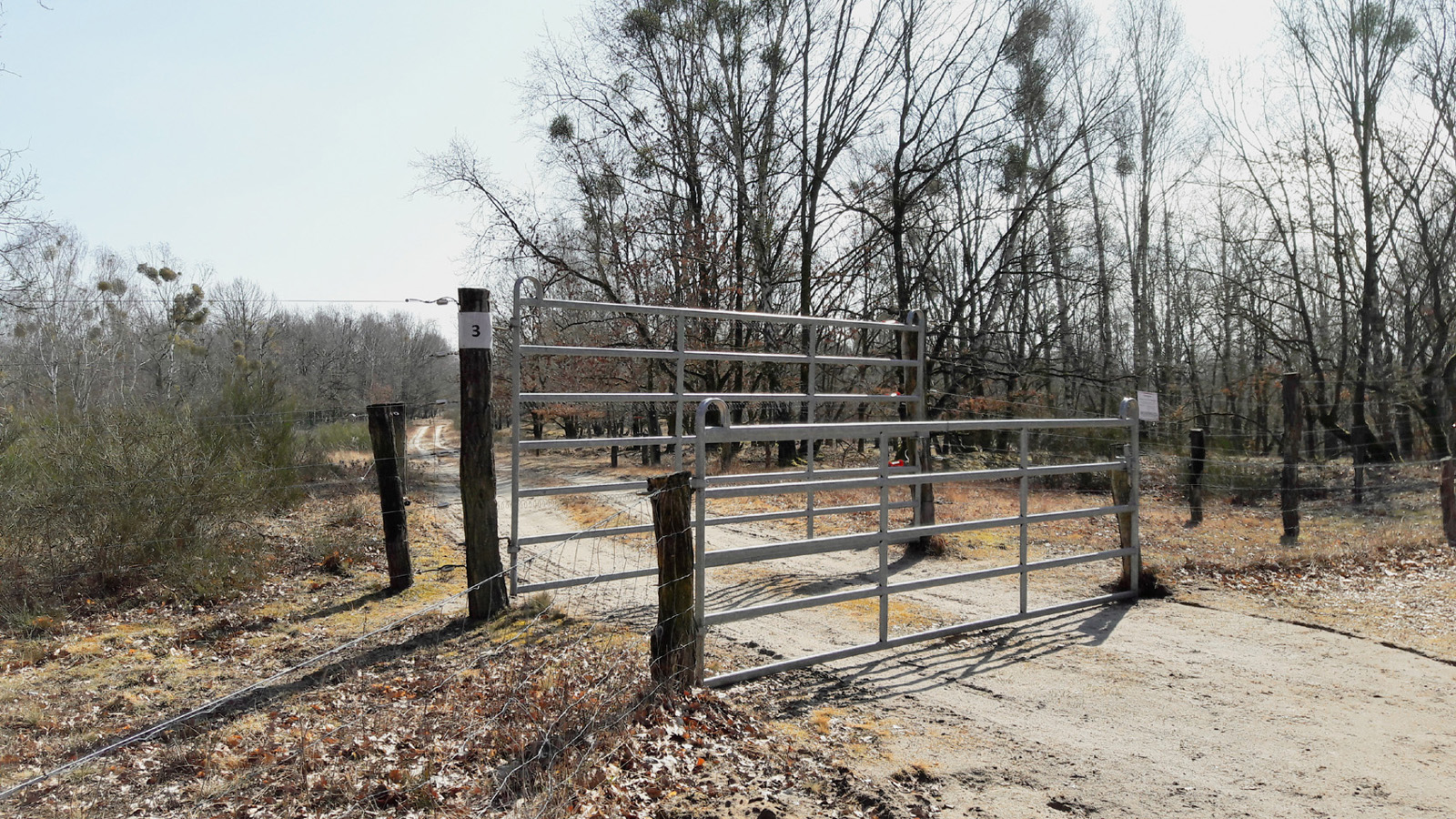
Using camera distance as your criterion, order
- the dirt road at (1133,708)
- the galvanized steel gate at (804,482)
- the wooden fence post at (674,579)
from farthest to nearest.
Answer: the galvanized steel gate at (804,482), the wooden fence post at (674,579), the dirt road at (1133,708)

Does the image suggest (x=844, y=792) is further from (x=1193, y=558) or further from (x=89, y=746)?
(x=1193, y=558)

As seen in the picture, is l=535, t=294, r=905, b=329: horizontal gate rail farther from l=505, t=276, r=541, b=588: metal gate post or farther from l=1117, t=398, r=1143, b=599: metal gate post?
l=1117, t=398, r=1143, b=599: metal gate post

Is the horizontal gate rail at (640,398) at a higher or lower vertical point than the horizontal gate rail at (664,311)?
lower

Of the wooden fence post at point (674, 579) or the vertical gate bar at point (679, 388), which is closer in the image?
the wooden fence post at point (674, 579)

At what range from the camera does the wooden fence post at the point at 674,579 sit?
450cm

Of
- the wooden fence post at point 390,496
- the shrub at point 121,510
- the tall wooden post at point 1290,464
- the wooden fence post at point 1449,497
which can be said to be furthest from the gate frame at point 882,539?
the wooden fence post at point 1449,497

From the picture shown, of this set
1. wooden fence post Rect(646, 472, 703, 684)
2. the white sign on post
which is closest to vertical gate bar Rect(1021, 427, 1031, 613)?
the white sign on post

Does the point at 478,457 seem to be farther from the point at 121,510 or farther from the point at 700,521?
the point at 121,510

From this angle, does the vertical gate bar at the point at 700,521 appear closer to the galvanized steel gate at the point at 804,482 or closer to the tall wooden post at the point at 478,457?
the galvanized steel gate at the point at 804,482

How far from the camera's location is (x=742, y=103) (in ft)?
66.5

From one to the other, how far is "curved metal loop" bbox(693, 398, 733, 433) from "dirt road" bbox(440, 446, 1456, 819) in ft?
5.30

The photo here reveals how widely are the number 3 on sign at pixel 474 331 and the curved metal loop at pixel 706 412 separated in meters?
2.36

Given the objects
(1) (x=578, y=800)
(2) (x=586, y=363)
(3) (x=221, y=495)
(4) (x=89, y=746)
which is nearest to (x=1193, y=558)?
(1) (x=578, y=800)

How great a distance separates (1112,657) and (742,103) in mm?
17414
